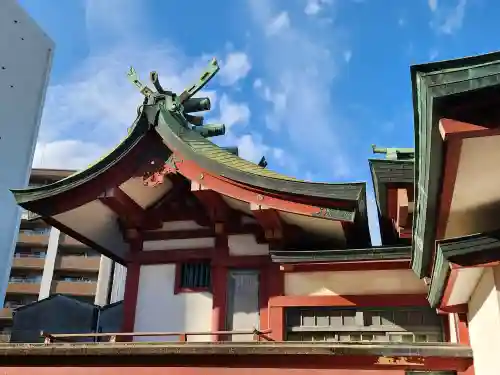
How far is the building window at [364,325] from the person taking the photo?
33.9 feet

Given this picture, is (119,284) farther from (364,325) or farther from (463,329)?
(463,329)

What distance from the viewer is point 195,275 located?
1237 cm

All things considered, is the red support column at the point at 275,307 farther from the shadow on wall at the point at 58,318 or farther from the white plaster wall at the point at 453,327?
the shadow on wall at the point at 58,318

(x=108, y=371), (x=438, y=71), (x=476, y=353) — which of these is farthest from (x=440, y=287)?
(x=108, y=371)

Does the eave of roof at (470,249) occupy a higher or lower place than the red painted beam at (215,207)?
lower

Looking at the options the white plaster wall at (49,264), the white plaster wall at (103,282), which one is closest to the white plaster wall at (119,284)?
the white plaster wall at (103,282)

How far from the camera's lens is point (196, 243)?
41.3 ft

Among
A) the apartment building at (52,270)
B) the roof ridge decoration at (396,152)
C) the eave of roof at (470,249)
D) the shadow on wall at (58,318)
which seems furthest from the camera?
the apartment building at (52,270)

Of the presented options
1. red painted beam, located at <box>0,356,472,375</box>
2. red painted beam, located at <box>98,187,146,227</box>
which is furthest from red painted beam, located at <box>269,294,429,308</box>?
red painted beam, located at <box>98,187,146,227</box>

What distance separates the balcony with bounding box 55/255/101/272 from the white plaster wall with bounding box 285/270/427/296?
175 ft

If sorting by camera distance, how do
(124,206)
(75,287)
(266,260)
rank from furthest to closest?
(75,287)
(124,206)
(266,260)

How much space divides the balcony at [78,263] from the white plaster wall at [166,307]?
167ft

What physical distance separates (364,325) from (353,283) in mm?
846

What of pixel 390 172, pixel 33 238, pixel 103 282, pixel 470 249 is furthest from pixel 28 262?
pixel 470 249
